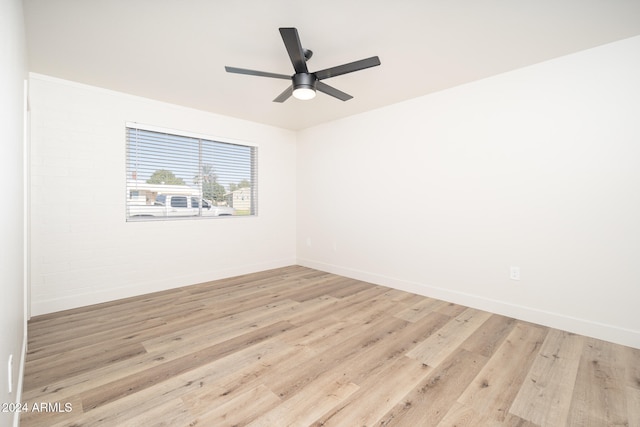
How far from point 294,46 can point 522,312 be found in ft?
10.2

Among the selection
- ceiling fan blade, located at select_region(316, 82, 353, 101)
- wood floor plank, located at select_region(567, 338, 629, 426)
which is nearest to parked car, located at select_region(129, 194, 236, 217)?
ceiling fan blade, located at select_region(316, 82, 353, 101)

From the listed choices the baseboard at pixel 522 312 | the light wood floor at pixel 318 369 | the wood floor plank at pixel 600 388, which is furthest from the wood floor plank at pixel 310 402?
the baseboard at pixel 522 312

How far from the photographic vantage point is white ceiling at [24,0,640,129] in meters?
1.93

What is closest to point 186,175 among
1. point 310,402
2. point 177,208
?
point 177,208

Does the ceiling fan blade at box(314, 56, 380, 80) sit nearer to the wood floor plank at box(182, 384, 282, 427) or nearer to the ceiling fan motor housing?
the ceiling fan motor housing

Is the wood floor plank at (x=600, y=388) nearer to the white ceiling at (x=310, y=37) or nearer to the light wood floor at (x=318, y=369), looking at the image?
the light wood floor at (x=318, y=369)

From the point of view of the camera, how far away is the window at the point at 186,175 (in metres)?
3.60

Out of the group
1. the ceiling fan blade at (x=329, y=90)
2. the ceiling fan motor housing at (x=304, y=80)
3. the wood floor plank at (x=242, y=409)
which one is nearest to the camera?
the wood floor plank at (x=242, y=409)

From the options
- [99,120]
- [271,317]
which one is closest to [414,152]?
[271,317]

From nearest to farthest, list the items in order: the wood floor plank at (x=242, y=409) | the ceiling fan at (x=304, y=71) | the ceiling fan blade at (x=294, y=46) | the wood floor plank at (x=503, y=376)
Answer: the wood floor plank at (x=242, y=409) < the wood floor plank at (x=503, y=376) < the ceiling fan blade at (x=294, y=46) < the ceiling fan at (x=304, y=71)

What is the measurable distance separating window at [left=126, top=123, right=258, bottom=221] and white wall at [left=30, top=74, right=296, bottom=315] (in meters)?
0.13

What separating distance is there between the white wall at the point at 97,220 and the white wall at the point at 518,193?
2283 millimetres

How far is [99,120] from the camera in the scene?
327cm

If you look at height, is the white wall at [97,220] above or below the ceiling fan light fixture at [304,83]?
below
